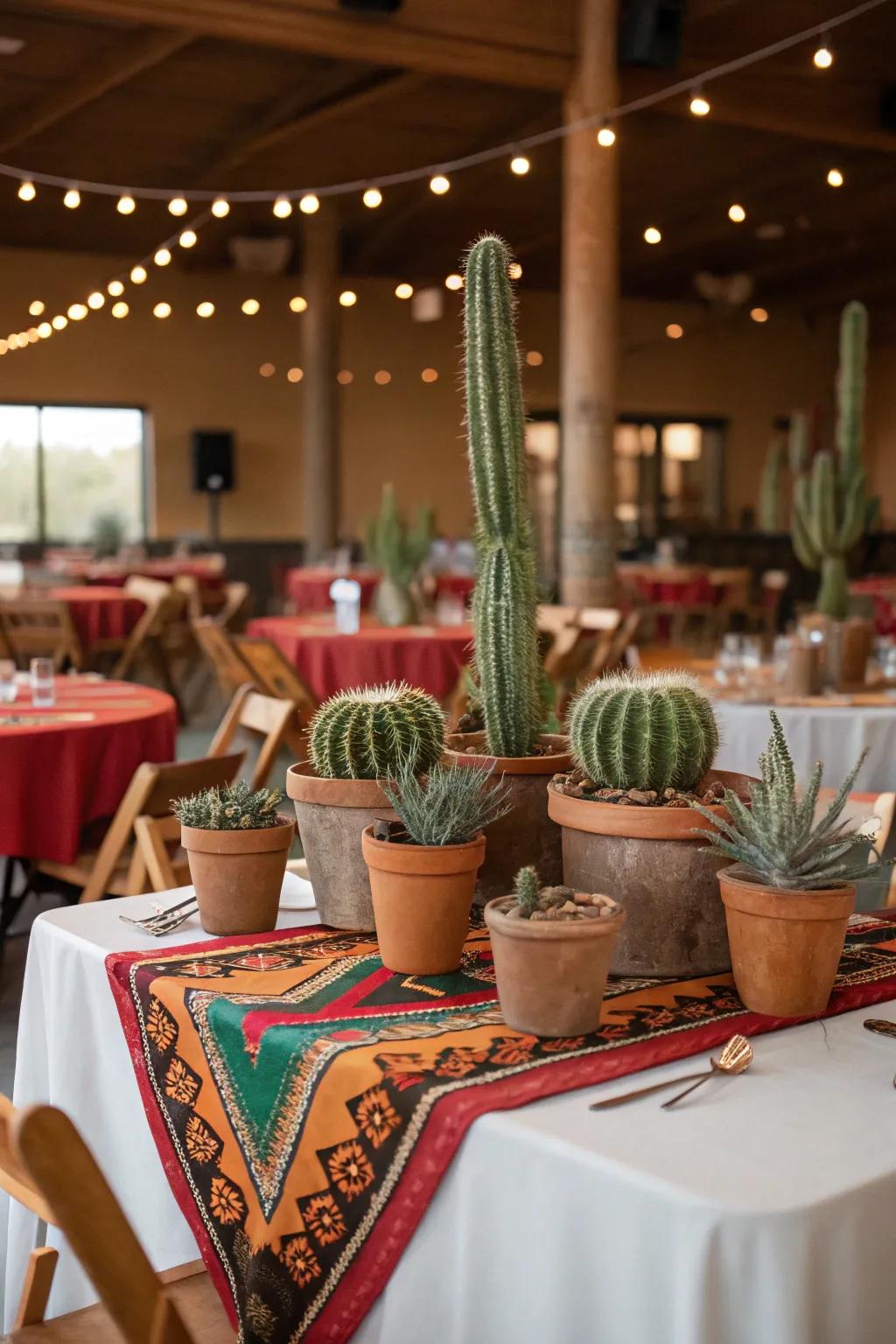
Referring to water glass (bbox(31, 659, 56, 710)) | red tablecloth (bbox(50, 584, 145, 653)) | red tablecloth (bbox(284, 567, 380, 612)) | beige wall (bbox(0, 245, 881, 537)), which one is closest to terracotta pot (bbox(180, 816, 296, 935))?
water glass (bbox(31, 659, 56, 710))

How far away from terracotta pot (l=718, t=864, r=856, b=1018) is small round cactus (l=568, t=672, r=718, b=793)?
0.19 meters

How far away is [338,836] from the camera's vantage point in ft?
5.98

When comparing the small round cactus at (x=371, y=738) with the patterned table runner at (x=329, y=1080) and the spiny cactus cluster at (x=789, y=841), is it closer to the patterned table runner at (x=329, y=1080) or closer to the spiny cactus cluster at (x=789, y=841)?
the patterned table runner at (x=329, y=1080)

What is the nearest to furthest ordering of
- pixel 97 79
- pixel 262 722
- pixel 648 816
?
pixel 648 816 → pixel 262 722 → pixel 97 79

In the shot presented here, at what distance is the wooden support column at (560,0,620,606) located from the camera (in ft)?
32.1

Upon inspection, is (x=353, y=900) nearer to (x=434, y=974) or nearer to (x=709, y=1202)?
(x=434, y=974)

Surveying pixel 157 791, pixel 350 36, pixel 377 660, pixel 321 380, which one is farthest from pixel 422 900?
pixel 321 380

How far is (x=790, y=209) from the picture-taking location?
53.1ft

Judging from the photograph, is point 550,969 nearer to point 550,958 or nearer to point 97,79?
point 550,958

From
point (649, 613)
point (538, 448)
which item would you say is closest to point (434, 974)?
point (649, 613)

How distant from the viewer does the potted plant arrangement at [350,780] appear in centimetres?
181

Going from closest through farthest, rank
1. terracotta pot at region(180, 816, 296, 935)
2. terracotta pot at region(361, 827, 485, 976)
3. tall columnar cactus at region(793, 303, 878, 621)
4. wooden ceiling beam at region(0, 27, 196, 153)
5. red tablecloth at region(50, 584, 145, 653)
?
terracotta pot at region(361, 827, 485, 976)
terracotta pot at region(180, 816, 296, 935)
tall columnar cactus at region(793, 303, 878, 621)
red tablecloth at region(50, 584, 145, 653)
wooden ceiling beam at region(0, 27, 196, 153)

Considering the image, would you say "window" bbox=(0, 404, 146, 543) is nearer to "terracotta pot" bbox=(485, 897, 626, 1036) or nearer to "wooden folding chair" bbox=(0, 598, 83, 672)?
"wooden folding chair" bbox=(0, 598, 83, 672)

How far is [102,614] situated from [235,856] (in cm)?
810
